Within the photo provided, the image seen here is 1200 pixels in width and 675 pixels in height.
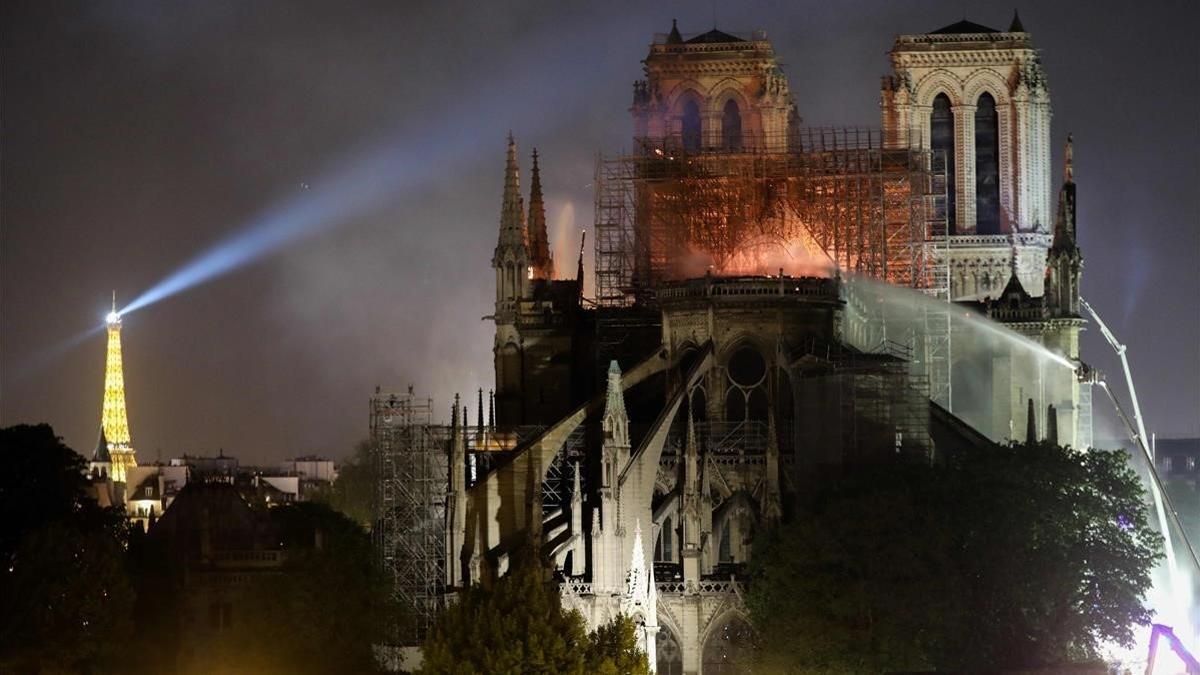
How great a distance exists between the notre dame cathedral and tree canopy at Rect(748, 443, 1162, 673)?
5.06 metres

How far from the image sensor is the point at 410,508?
94062mm

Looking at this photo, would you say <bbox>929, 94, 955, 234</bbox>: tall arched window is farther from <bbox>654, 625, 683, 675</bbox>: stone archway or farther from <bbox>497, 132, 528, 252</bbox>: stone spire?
<bbox>654, 625, 683, 675</bbox>: stone archway

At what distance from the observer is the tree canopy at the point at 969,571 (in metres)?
79.9

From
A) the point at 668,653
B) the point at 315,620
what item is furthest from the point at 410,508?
the point at 668,653

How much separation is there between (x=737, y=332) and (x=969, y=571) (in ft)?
60.5

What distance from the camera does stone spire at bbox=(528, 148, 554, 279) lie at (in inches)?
4454

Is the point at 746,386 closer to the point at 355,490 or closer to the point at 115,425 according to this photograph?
the point at 355,490

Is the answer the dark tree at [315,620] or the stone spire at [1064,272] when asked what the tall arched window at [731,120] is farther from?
the dark tree at [315,620]

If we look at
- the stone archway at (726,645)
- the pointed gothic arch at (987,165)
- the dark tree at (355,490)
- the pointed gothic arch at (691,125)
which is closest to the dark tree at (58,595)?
the stone archway at (726,645)

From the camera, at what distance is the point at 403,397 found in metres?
98.0

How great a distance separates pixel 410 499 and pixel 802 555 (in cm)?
1550

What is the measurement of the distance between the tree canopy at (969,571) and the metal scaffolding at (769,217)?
2133cm

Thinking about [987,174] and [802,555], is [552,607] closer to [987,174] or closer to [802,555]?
[802,555]

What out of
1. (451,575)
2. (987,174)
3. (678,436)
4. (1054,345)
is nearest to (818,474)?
(678,436)
